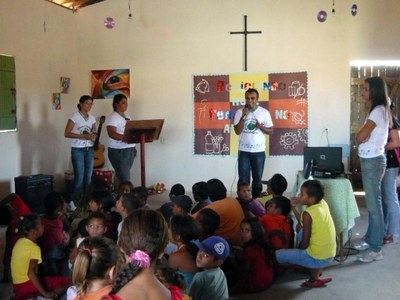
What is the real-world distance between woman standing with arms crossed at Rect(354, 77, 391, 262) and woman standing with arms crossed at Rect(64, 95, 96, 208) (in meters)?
3.26

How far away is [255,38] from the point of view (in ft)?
22.9

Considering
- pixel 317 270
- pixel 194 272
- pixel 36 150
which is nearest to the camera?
pixel 194 272

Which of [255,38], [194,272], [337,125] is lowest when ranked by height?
[194,272]

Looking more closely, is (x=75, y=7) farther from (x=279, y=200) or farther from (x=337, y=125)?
(x=279, y=200)

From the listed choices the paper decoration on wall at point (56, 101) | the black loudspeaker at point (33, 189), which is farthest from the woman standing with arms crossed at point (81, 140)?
the paper decoration on wall at point (56, 101)

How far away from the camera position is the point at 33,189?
238 inches

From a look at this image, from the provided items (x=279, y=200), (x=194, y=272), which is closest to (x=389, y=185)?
(x=279, y=200)

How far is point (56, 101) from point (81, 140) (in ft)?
4.64

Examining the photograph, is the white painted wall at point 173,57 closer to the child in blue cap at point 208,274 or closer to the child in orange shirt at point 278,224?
the child in orange shirt at point 278,224

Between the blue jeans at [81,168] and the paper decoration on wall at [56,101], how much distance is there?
1315mm

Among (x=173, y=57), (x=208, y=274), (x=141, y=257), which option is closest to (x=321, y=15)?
(x=173, y=57)

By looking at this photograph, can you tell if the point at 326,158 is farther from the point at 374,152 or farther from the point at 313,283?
the point at 313,283

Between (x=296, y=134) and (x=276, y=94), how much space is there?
613 mm

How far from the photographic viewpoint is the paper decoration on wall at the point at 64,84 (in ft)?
23.7
